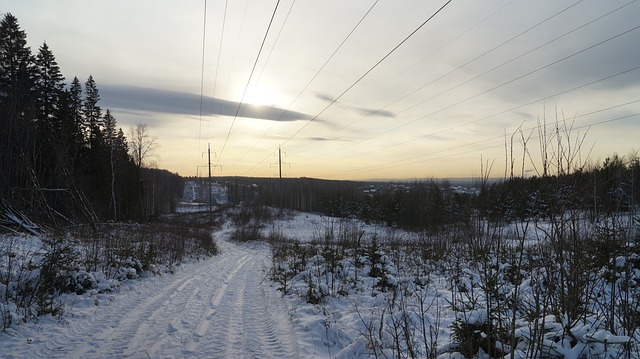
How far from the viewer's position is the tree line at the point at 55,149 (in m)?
16.0

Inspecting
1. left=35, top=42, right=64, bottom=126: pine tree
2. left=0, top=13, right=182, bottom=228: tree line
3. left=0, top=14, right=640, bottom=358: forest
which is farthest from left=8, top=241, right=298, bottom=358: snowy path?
left=35, top=42, right=64, bottom=126: pine tree

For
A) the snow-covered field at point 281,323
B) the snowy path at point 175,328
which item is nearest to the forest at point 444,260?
the snow-covered field at point 281,323

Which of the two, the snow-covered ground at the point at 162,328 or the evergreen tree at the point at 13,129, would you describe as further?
the evergreen tree at the point at 13,129

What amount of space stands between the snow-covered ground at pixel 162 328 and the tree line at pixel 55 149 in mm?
11788

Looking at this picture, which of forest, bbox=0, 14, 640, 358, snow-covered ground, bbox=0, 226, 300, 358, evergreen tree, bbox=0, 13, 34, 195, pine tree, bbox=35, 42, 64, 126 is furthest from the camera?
pine tree, bbox=35, 42, 64, 126

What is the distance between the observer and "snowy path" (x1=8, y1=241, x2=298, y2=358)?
477 cm

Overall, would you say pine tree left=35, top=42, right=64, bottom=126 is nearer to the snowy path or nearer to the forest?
the forest

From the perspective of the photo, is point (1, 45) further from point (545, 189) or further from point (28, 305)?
point (545, 189)

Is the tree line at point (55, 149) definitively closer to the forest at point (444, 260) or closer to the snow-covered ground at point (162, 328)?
the forest at point (444, 260)

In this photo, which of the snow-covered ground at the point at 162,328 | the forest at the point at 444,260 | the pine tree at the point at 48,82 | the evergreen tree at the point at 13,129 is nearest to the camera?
the forest at the point at 444,260

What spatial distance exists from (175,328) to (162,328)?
0.74 ft

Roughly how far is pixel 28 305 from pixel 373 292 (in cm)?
698

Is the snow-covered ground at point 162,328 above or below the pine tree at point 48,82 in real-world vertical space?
below

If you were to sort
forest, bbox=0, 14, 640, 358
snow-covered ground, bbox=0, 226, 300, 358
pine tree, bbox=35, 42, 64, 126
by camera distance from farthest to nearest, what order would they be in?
pine tree, bbox=35, 42, 64, 126 < snow-covered ground, bbox=0, 226, 300, 358 < forest, bbox=0, 14, 640, 358
